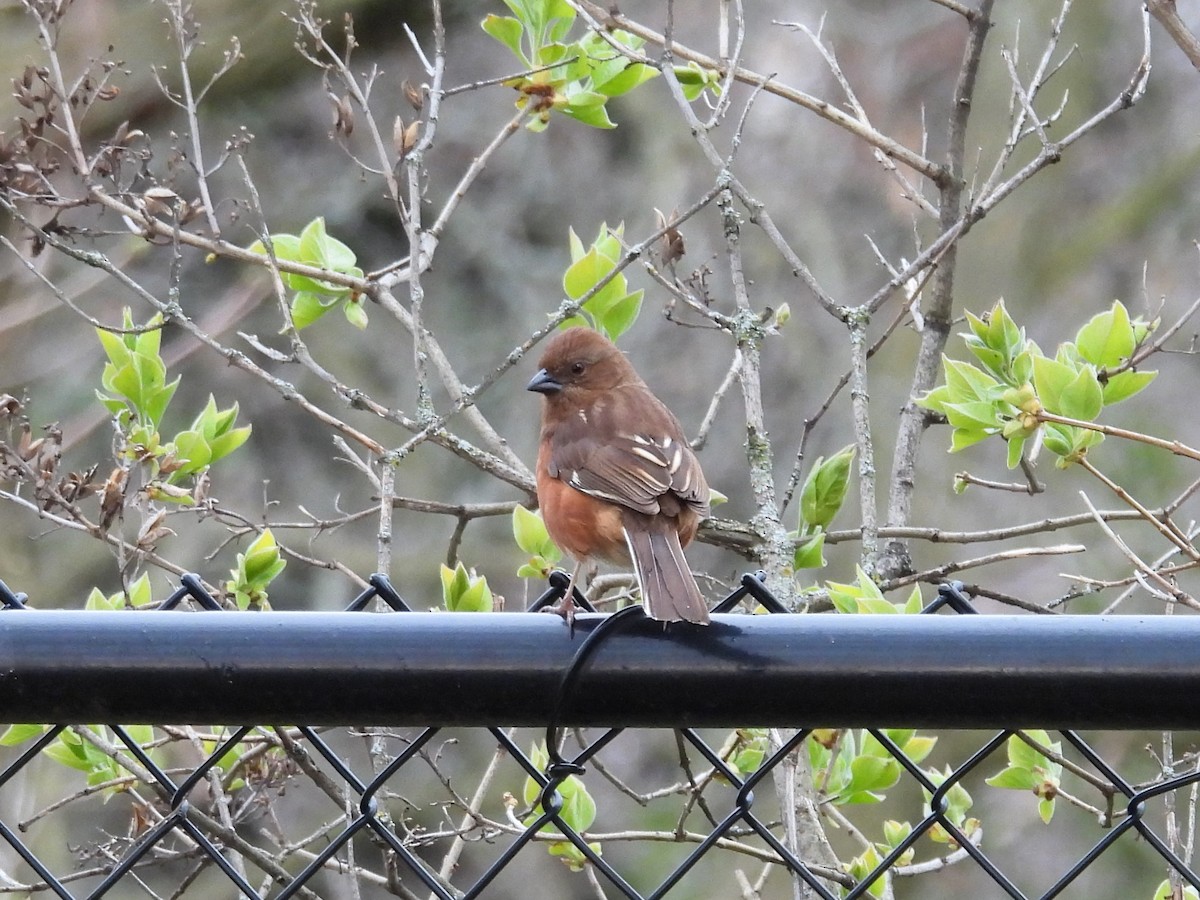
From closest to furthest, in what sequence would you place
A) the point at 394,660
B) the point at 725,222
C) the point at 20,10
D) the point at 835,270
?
1. the point at 394,660
2. the point at 725,222
3. the point at 20,10
4. the point at 835,270

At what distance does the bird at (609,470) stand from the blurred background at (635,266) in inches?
79.4

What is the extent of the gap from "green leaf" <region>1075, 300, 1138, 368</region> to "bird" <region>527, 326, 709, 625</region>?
82 centimetres

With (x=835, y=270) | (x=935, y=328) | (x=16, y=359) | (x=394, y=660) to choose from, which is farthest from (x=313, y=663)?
A: (x=835, y=270)

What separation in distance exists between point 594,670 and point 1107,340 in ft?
5.07

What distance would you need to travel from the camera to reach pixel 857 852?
7.07 m

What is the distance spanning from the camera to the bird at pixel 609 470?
3.24 m

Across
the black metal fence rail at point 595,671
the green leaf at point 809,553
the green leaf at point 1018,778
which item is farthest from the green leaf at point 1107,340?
the black metal fence rail at point 595,671

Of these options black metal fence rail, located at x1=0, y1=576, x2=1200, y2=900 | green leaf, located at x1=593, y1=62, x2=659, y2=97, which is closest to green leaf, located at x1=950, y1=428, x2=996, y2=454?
green leaf, located at x1=593, y1=62, x2=659, y2=97

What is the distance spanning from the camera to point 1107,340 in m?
2.73

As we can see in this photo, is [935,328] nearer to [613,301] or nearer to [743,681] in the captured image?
[613,301]

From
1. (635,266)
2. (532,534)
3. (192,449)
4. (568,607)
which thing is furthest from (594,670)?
(635,266)

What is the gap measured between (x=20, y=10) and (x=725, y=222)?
3.69 m

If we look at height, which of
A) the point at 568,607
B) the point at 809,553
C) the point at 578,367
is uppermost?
the point at 578,367

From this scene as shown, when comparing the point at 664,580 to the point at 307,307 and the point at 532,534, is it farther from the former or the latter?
the point at 307,307
